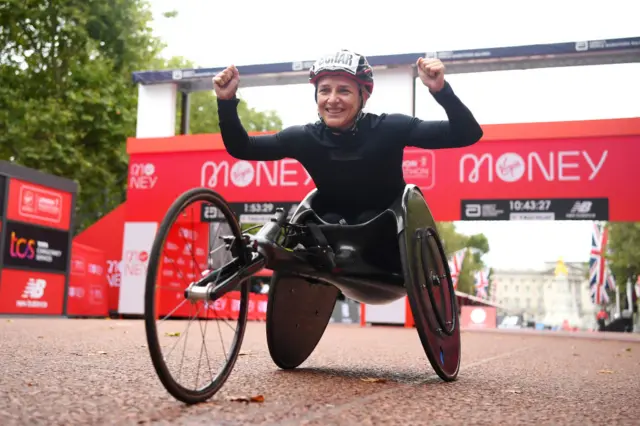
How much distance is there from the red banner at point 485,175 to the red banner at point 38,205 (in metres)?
2.35

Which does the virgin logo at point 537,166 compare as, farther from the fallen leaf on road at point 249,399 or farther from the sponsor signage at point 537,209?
the fallen leaf on road at point 249,399

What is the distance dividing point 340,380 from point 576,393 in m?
1.12

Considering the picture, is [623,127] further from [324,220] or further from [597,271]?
[597,271]

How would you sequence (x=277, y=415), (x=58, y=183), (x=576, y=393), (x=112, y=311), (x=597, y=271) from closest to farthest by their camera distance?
(x=277, y=415)
(x=576, y=393)
(x=58, y=183)
(x=112, y=311)
(x=597, y=271)

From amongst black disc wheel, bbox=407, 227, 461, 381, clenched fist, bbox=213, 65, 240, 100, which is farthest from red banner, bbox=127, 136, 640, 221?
clenched fist, bbox=213, 65, 240, 100

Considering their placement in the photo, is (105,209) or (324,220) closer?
(324,220)

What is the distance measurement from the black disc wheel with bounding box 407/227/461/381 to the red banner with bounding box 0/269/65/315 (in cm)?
1192

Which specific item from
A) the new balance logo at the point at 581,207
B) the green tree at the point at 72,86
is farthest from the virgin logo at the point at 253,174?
the green tree at the point at 72,86

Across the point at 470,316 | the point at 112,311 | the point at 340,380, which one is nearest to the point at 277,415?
the point at 340,380

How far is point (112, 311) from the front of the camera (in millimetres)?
20312

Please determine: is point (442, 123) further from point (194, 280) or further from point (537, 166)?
point (537, 166)

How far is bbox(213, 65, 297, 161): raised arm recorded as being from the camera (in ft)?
11.9

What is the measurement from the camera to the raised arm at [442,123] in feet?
11.9

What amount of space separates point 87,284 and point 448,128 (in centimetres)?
1604
